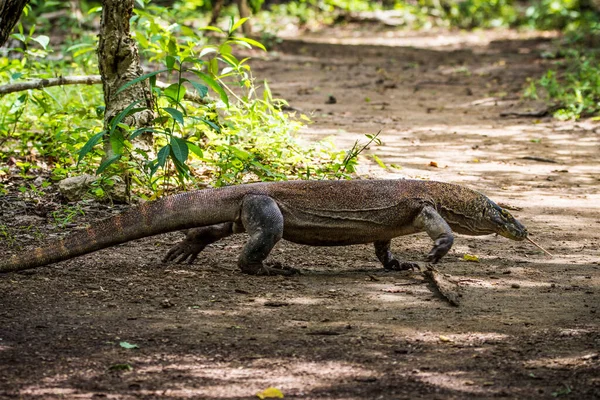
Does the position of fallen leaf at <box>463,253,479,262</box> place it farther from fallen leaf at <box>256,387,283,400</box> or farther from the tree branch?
fallen leaf at <box>256,387,283,400</box>

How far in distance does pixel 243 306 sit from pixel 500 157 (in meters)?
4.37

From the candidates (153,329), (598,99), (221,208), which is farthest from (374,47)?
(153,329)

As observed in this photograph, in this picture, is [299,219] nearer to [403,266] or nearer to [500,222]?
[403,266]

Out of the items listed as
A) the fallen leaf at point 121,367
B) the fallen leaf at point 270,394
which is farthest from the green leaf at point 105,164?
the fallen leaf at point 270,394

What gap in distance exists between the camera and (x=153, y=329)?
330 cm

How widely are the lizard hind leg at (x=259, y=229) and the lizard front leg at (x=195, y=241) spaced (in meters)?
0.28

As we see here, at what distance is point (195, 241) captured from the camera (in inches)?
173

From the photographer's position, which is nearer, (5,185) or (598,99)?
(5,185)

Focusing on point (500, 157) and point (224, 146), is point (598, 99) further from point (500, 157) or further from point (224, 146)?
point (224, 146)

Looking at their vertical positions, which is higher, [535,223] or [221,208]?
[221,208]

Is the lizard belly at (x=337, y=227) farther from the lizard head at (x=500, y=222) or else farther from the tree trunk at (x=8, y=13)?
the tree trunk at (x=8, y=13)

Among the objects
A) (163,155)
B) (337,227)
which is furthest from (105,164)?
(337,227)

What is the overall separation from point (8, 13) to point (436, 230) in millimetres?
2417

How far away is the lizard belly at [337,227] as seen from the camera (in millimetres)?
4262
